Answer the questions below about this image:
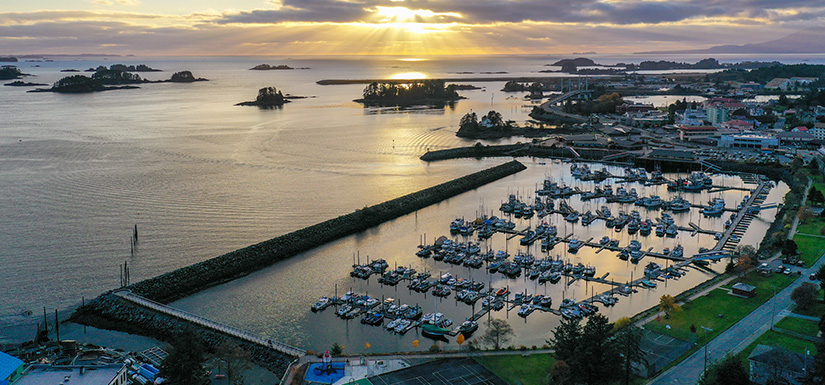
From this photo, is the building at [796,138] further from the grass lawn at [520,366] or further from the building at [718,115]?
the grass lawn at [520,366]

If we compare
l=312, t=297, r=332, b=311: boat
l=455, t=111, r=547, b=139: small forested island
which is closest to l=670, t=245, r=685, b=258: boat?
l=312, t=297, r=332, b=311: boat

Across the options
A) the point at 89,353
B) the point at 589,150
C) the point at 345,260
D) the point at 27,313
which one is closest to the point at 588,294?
the point at 345,260

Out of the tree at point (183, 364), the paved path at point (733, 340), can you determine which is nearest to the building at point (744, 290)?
the paved path at point (733, 340)

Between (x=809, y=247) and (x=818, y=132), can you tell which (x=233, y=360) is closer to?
(x=809, y=247)

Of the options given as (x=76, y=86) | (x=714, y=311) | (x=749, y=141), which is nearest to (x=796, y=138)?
(x=749, y=141)

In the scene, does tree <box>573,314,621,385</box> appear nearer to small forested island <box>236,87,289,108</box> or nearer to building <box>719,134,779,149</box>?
building <box>719,134,779,149</box>

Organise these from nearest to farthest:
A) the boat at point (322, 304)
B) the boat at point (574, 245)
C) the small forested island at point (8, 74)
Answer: the boat at point (322, 304), the boat at point (574, 245), the small forested island at point (8, 74)
